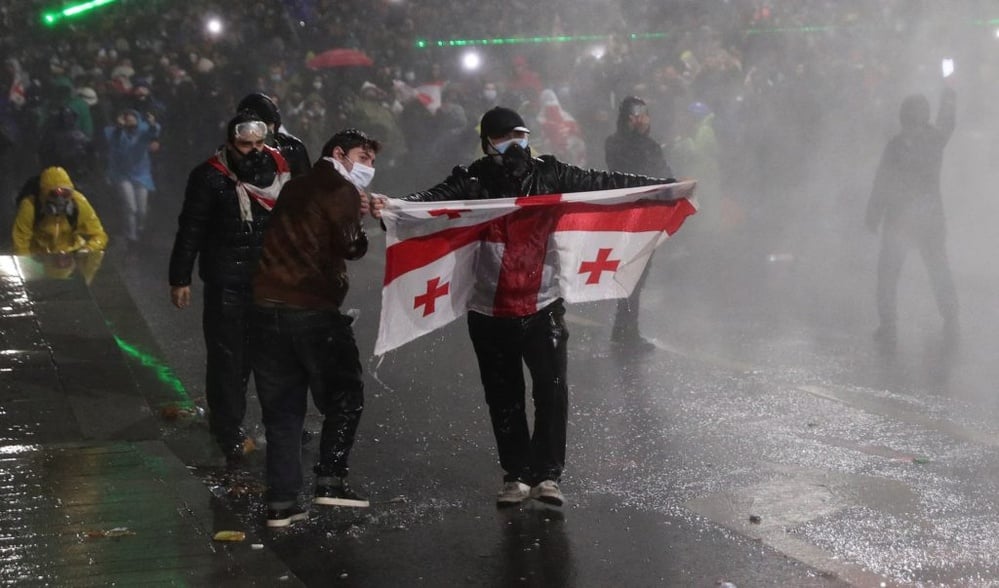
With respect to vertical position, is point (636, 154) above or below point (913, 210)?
above

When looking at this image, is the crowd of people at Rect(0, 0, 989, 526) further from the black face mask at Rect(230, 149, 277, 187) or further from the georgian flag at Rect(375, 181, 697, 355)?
the black face mask at Rect(230, 149, 277, 187)

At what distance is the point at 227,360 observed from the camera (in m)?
6.34

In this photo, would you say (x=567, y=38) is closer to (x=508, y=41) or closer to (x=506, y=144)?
(x=508, y=41)

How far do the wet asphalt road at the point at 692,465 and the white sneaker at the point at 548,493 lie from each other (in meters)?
0.08

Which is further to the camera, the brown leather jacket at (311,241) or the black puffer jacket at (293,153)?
the black puffer jacket at (293,153)

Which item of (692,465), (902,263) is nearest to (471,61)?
(902,263)

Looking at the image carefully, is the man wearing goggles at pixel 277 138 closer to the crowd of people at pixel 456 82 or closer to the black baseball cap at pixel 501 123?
the black baseball cap at pixel 501 123

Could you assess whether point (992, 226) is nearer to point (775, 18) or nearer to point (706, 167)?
point (706, 167)

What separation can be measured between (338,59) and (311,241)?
14.7 m

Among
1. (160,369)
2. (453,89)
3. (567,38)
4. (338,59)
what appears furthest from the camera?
(567,38)

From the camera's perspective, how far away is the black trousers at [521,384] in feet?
18.0

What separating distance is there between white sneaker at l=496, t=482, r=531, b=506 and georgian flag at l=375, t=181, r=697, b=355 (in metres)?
0.79

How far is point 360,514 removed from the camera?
17.8ft

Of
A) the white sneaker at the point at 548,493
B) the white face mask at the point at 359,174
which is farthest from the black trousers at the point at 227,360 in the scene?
the white sneaker at the point at 548,493
